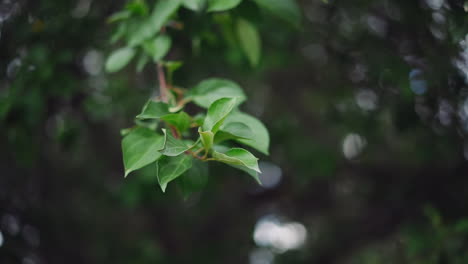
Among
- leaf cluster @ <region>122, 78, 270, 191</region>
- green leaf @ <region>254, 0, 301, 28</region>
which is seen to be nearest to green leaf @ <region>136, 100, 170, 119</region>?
leaf cluster @ <region>122, 78, 270, 191</region>

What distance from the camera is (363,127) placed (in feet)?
7.06

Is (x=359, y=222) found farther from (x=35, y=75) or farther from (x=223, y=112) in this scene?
(x=223, y=112)

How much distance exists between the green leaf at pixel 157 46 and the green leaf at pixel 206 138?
43 centimetres

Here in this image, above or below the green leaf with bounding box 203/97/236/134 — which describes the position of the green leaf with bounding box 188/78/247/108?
below

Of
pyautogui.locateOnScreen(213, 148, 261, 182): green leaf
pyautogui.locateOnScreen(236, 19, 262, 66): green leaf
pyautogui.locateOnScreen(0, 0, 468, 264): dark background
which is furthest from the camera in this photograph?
pyautogui.locateOnScreen(0, 0, 468, 264): dark background

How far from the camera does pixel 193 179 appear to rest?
0.95 metres

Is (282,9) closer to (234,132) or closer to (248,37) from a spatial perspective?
(248,37)

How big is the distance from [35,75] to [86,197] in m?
2.43

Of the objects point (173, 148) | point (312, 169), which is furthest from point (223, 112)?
point (312, 169)

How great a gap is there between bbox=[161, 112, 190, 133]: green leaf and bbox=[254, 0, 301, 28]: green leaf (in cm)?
41

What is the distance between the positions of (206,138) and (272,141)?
1.78 m

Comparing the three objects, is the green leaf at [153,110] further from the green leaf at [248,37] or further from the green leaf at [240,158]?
the green leaf at [248,37]

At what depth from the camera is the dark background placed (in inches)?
Result: 72.2

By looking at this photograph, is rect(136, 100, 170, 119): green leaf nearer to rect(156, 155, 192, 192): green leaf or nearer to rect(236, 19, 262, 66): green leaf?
rect(156, 155, 192, 192): green leaf
